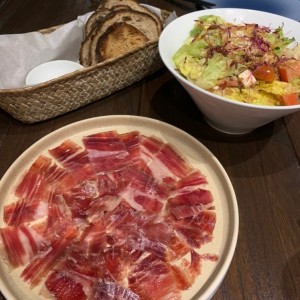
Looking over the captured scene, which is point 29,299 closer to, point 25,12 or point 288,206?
point 288,206

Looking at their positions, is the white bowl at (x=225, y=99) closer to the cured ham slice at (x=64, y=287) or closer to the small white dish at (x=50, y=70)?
the small white dish at (x=50, y=70)

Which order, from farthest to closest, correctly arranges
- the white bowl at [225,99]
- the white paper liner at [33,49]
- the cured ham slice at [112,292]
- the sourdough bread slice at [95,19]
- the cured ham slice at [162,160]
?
the sourdough bread slice at [95,19] < the white paper liner at [33,49] < the cured ham slice at [162,160] < the white bowl at [225,99] < the cured ham slice at [112,292]

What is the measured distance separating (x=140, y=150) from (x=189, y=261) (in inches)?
17.6

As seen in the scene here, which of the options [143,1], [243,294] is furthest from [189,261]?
[143,1]

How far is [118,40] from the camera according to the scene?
1.41m

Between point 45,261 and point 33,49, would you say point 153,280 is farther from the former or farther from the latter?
point 33,49

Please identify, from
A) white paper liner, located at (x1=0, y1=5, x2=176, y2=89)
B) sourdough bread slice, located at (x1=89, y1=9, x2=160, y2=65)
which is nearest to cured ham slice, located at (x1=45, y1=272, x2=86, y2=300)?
white paper liner, located at (x1=0, y1=5, x2=176, y2=89)

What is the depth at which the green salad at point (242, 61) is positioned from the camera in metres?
1.09

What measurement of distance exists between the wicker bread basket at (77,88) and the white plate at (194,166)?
0.40ft

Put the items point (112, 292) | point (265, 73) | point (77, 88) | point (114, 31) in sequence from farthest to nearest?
point (114, 31)
point (77, 88)
point (265, 73)
point (112, 292)

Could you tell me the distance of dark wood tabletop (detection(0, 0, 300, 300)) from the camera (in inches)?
35.4

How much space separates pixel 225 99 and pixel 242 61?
28 cm

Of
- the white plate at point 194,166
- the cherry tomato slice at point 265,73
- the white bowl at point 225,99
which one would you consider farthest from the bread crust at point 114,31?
the cherry tomato slice at point 265,73

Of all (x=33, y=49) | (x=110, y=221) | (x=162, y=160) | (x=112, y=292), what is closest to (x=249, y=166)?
(x=162, y=160)
